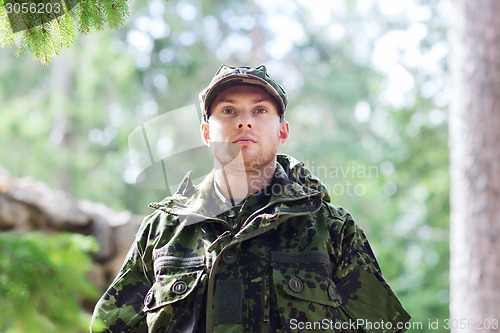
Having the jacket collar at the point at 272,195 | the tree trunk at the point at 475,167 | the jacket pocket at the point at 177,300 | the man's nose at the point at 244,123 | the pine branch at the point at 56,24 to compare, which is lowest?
the jacket pocket at the point at 177,300

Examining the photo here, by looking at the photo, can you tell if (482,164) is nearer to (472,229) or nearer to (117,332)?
(472,229)

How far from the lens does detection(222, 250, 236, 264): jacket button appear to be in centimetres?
243

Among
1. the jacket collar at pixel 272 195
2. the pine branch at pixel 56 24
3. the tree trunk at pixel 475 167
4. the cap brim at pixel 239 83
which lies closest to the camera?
the pine branch at pixel 56 24

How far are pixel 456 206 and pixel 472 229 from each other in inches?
11.7

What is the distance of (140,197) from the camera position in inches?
553

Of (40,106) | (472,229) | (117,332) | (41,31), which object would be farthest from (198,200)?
(40,106)

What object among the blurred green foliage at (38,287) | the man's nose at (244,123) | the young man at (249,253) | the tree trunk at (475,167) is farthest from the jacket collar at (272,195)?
the tree trunk at (475,167)

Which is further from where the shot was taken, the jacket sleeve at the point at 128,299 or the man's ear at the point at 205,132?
the man's ear at the point at 205,132

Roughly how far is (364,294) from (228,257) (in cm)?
49

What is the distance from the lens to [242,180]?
2621mm

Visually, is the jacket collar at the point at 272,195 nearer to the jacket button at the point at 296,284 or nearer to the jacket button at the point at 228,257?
the jacket button at the point at 228,257

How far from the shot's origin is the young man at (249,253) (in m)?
2.37

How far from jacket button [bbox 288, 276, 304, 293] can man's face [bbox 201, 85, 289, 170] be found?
0.45 metres

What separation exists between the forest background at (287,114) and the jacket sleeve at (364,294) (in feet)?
32.2
